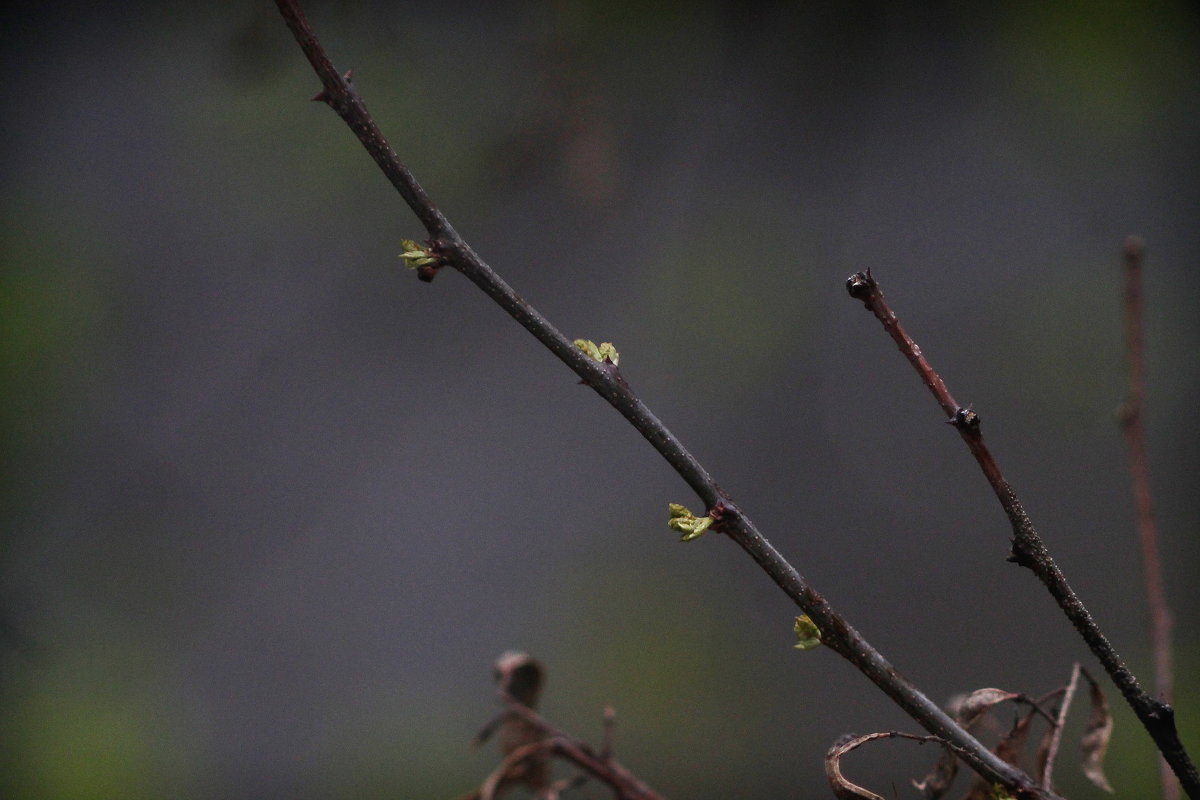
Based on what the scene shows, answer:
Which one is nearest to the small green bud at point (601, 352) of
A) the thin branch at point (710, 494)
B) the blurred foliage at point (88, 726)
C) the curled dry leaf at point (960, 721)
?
the thin branch at point (710, 494)

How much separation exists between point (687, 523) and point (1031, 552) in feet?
0.22

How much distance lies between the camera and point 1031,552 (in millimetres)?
178

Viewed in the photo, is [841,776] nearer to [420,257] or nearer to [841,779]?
[841,779]

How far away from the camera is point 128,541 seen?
0.56 m

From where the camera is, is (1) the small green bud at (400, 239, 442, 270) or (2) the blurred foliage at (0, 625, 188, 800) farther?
(2) the blurred foliage at (0, 625, 188, 800)

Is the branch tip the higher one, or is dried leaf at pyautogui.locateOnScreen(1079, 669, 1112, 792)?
the branch tip

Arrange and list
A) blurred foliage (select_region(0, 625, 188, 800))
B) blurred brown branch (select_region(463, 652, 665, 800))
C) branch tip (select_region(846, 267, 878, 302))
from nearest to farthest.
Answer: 1. branch tip (select_region(846, 267, 878, 302))
2. blurred brown branch (select_region(463, 652, 665, 800))
3. blurred foliage (select_region(0, 625, 188, 800))

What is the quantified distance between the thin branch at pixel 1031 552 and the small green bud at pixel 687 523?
0.05 meters

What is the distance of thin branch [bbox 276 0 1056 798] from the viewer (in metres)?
0.18

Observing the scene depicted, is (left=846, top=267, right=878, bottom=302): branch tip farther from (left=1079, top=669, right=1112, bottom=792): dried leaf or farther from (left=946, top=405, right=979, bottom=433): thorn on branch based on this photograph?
(left=1079, top=669, right=1112, bottom=792): dried leaf

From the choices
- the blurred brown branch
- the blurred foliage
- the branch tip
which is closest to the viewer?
the branch tip

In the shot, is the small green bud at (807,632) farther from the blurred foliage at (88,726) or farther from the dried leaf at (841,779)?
the blurred foliage at (88,726)

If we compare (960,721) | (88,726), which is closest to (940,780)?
(960,721)

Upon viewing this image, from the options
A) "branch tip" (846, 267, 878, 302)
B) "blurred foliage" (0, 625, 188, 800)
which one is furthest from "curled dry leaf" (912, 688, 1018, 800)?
"blurred foliage" (0, 625, 188, 800)
